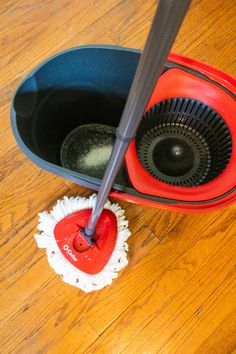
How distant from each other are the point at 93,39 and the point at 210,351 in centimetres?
77

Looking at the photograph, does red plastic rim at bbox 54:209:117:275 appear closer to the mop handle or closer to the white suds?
the white suds

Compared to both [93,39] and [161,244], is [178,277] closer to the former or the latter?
[161,244]

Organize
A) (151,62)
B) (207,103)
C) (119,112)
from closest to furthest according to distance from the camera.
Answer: (151,62) < (207,103) < (119,112)

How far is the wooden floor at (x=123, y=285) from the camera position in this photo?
78 centimetres

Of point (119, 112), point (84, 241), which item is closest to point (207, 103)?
point (119, 112)

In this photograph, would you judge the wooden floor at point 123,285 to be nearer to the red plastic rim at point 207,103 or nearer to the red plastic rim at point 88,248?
the red plastic rim at point 88,248

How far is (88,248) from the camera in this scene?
755mm

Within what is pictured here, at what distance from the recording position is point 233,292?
821mm

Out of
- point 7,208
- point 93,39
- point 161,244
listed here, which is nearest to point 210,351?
point 161,244

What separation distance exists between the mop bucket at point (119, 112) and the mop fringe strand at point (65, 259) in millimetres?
93

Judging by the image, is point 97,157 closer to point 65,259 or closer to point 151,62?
point 65,259

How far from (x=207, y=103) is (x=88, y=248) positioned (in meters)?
0.37

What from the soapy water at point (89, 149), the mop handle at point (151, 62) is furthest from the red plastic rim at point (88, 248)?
the mop handle at point (151, 62)

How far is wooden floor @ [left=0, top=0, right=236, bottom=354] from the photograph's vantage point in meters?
0.78
